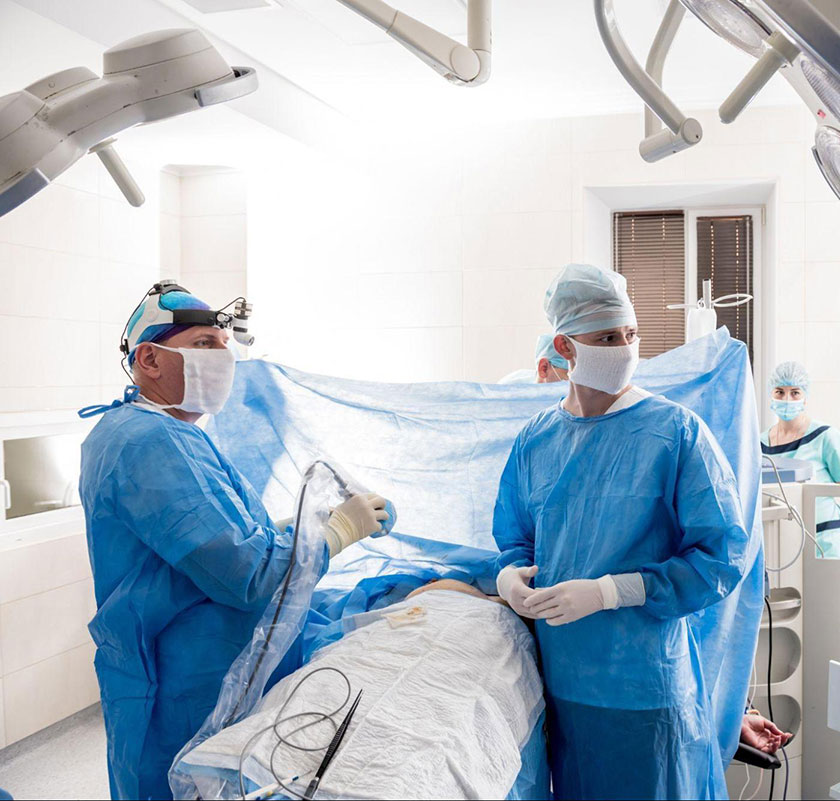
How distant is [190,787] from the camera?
122cm

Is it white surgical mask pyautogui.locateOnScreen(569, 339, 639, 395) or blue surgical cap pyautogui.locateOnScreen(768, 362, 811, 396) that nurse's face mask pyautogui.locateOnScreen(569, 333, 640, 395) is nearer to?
white surgical mask pyautogui.locateOnScreen(569, 339, 639, 395)

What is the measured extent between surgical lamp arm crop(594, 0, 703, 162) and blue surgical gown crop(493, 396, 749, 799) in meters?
0.52

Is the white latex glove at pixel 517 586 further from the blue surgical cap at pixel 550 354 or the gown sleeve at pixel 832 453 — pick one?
the gown sleeve at pixel 832 453

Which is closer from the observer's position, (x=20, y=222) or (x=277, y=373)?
(x=277, y=373)

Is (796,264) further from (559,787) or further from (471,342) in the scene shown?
(559,787)

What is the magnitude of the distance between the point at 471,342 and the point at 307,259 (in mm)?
1039

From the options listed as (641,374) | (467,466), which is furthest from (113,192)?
(641,374)

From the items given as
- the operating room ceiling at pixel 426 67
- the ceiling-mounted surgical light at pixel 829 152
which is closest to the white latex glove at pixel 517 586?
the ceiling-mounted surgical light at pixel 829 152

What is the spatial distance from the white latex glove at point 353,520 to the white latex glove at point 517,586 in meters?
0.28

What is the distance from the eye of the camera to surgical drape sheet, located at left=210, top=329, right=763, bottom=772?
1878 mm

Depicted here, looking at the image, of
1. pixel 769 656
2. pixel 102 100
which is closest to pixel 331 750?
pixel 102 100

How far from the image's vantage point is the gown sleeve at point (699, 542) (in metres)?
1.53

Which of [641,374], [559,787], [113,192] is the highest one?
[113,192]

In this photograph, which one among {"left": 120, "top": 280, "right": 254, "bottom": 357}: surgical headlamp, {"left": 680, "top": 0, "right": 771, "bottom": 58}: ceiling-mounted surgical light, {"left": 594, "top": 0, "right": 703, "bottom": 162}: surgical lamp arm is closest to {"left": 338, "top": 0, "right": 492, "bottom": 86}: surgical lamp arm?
{"left": 594, "top": 0, "right": 703, "bottom": 162}: surgical lamp arm
